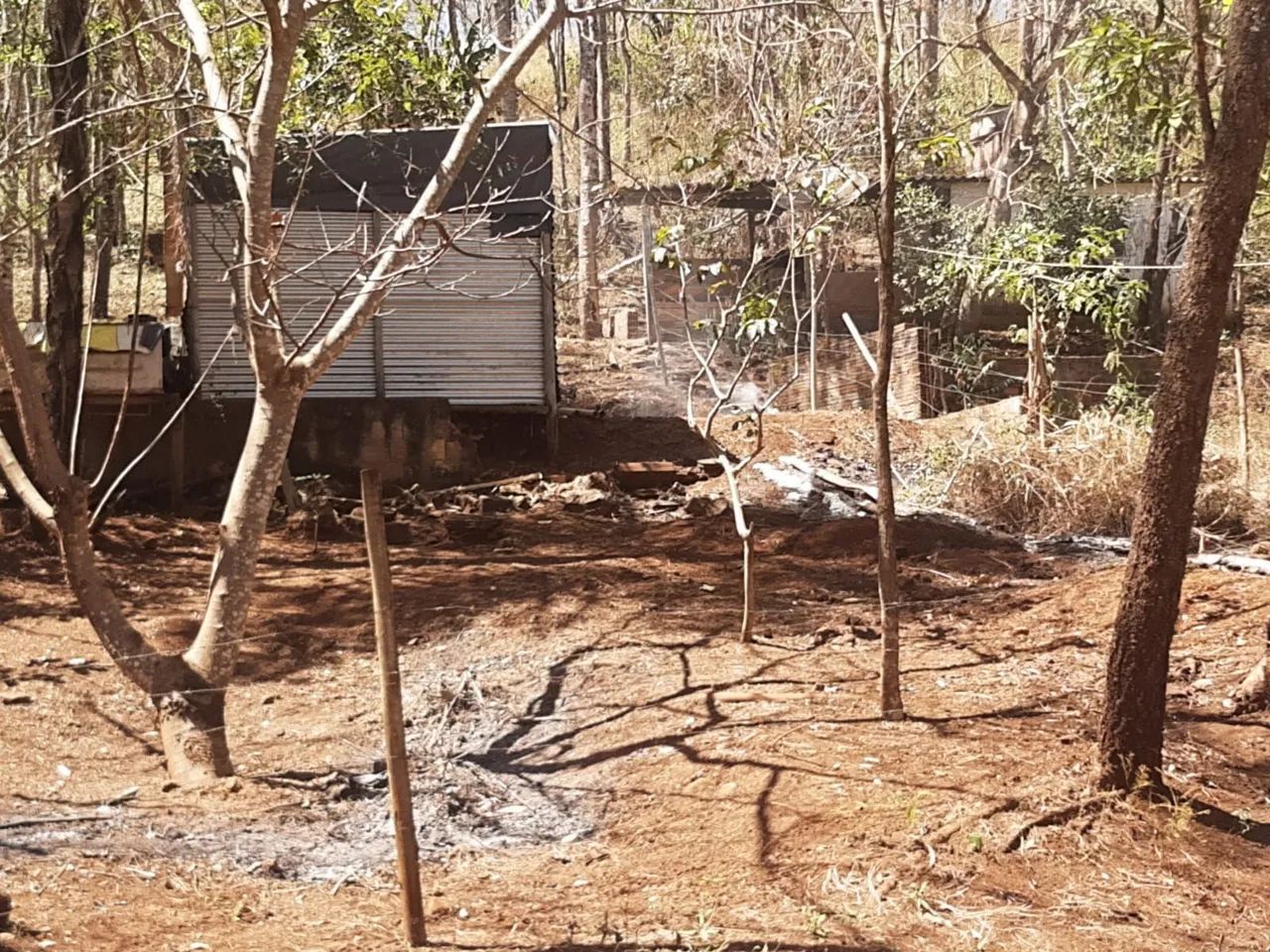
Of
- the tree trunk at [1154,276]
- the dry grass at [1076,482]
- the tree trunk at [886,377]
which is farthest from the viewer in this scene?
the tree trunk at [1154,276]

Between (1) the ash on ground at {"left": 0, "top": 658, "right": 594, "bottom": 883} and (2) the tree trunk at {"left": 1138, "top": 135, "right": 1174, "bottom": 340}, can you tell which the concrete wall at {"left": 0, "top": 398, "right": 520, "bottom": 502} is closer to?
(1) the ash on ground at {"left": 0, "top": 658, "right": 594, "bottom": 883}

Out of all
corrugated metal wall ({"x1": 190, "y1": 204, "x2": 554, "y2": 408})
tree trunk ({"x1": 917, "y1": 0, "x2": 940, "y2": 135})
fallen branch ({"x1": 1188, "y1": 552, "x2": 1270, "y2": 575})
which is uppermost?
tree trunk ({"x1": 917, "y1": 0, "x2": 940, "y2": 135})

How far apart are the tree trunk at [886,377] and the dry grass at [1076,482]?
4.83 m

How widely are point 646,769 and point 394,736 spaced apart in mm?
2147

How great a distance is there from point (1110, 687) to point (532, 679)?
3484 millimetres

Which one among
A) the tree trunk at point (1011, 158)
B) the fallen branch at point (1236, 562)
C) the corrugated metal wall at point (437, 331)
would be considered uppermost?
the tree trunk at point (1011, 158)

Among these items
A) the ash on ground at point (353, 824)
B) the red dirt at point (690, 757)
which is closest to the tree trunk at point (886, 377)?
the red dirt at point (690, 757)

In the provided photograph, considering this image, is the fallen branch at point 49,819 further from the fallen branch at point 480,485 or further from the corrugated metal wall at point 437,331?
the corrugated metal wall at point 437,331

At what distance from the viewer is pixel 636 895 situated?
4727 mm

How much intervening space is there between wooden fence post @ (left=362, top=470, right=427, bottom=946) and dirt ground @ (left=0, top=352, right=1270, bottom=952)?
0.63ft

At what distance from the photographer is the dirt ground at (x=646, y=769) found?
4414 mm

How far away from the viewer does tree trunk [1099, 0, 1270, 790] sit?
452 cm

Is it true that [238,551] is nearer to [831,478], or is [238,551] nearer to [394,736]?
[394,736]

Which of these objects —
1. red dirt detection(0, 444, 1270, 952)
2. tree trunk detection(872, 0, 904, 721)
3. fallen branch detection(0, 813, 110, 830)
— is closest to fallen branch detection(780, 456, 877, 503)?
red dirt detection(0, 444, 1270, 952)
